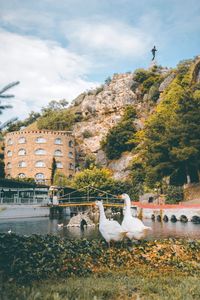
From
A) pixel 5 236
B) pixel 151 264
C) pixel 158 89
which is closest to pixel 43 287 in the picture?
pixel 5 236

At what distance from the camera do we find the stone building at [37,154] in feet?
250

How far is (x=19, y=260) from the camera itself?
9008 millimetres

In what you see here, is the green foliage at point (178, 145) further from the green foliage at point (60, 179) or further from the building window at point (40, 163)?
the building window at point (40, 163)

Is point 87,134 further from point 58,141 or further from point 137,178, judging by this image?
point 137,178

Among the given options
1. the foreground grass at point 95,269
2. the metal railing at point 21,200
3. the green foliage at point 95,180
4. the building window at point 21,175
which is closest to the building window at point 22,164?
the building window at point 21,175

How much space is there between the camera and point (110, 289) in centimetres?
741

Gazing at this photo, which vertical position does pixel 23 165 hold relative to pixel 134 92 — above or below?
below

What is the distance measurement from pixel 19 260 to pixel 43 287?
189cm

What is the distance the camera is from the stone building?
7606 centimetres

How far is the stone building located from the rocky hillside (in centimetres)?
845

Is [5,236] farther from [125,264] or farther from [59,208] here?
[59,208]

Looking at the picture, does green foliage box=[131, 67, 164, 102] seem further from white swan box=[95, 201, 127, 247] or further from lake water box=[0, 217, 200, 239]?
white swan box=[95, 201, 127, 247]

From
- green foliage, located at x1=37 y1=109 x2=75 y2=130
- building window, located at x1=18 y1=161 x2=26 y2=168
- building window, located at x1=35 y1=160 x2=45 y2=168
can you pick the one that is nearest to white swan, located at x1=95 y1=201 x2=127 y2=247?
building window, located at x1=35 y1=160 x2=45 y2=168

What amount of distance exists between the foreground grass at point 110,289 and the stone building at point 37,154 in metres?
68.3
